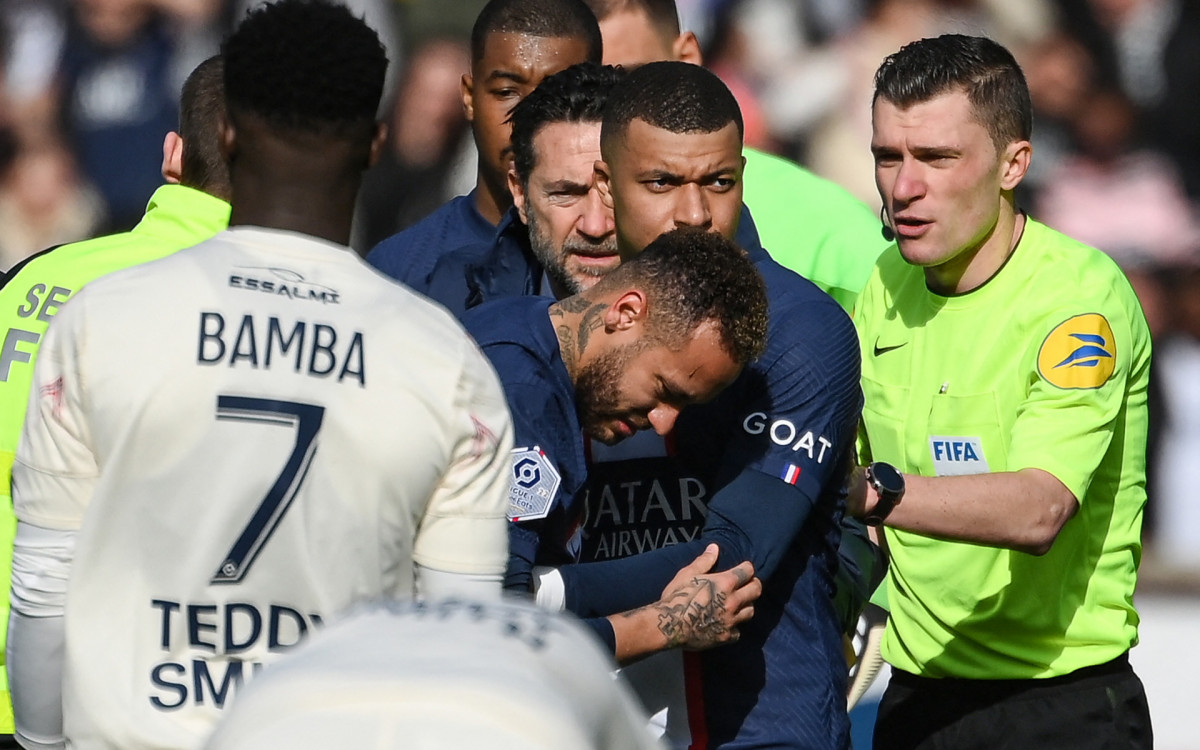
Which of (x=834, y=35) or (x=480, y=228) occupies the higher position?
(x=834, y=35)

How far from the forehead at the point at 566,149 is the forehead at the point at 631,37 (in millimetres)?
1279

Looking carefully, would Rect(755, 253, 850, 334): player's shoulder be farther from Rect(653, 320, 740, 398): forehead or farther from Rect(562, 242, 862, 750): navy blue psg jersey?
Rect(653, 320, 740, 398): forehead

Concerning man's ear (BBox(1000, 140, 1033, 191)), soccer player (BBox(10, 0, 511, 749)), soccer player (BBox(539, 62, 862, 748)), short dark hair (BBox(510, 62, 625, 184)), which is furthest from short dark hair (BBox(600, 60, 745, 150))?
soccer player (BBox(10, 0, 511, 749))

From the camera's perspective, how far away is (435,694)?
1.09 metres

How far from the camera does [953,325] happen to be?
→ 3.69 m

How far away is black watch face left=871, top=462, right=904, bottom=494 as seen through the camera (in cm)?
312

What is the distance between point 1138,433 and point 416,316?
2.20 meters

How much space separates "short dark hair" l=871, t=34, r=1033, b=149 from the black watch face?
905 millimetres

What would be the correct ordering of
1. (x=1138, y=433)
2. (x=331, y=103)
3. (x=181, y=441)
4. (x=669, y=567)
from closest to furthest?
(x=181, y=441) < (x=331, y=103) < (x=669, y=567) < (x=1138, y=433)

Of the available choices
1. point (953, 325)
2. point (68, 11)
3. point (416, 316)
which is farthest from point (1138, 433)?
point (68, 11)

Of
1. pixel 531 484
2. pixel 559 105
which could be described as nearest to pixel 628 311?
pixel 531 484

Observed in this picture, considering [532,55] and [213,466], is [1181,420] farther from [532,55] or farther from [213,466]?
[213,466]

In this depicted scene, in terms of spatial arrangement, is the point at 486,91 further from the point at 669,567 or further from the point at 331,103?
the point at 331,103

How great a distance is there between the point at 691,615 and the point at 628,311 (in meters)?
0.52
